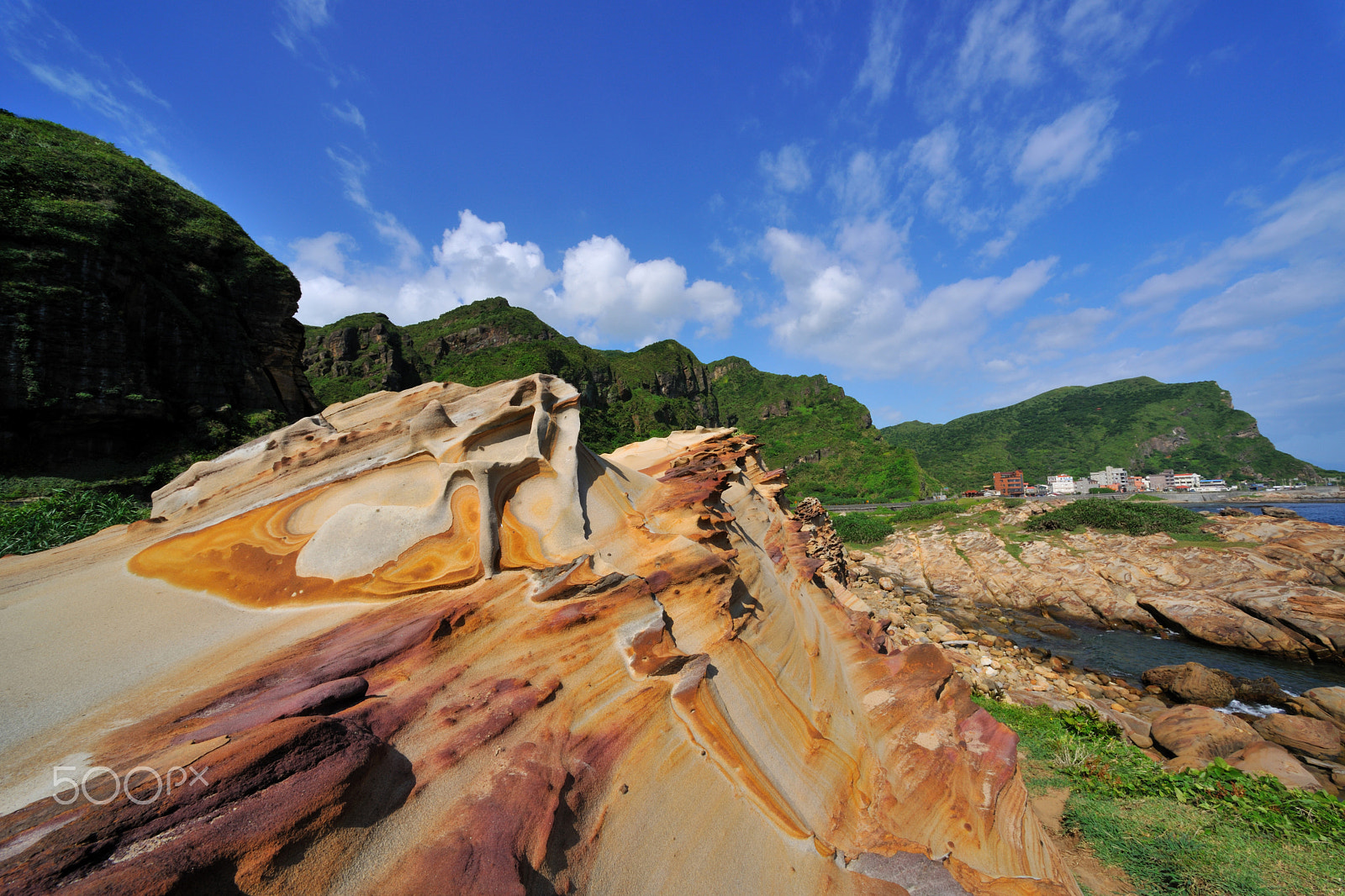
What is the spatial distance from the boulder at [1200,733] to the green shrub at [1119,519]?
24231 mm

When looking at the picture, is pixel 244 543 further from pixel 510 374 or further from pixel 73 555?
pixel 510 374

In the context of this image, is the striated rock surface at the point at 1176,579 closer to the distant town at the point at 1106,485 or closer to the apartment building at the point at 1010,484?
the distant town at the point at 1106,485

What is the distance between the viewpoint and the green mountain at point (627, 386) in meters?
52.1

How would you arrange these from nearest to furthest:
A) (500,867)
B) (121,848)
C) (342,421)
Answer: (121,848) < (500,867) < (342,421)

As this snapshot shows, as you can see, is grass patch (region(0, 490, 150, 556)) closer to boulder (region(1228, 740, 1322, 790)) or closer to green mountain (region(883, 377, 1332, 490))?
boulder (region(1228, 740, 1322, 790))

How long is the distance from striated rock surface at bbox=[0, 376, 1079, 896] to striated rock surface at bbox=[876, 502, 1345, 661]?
2115cm

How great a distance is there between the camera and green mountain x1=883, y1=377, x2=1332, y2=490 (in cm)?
9344

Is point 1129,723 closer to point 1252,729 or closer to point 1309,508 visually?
point 1252,729

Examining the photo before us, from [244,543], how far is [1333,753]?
20.1 meters

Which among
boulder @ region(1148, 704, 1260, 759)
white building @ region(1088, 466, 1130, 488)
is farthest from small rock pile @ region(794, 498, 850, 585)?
white building @ region(1088, 466, 1130, 488)

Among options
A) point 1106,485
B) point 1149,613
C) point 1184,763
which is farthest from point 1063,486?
point 1184,763

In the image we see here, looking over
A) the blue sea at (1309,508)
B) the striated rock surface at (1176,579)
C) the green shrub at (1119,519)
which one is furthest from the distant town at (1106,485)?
the striated rock surface at (1176,579)

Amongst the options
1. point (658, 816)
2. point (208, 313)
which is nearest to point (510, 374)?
point (208, 313)

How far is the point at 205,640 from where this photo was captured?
3326 mm
